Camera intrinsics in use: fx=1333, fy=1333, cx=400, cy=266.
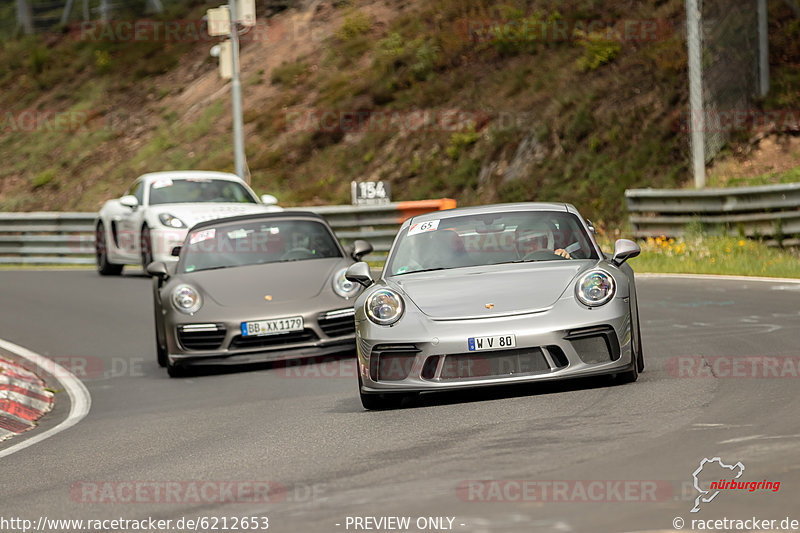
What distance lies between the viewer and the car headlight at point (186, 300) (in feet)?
38.7

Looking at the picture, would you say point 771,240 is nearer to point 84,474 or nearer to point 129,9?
point 84,474

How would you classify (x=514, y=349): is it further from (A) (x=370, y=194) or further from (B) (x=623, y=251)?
(A) (x=370, y=194)

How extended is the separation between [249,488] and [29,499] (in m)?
1.20

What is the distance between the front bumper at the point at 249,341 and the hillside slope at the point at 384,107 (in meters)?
12.6

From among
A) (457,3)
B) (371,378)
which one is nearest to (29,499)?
(371,378)

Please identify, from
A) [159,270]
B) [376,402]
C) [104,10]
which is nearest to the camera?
[376,402]

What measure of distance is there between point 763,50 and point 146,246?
1154 cm

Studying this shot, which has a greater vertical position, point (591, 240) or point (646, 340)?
point (591, 240)

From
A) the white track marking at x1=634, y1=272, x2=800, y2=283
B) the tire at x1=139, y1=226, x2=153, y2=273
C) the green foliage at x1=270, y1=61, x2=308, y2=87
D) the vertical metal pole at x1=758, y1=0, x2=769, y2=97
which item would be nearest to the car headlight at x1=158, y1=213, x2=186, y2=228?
the tire at x1=139, y1=226, x2=153, y2=273

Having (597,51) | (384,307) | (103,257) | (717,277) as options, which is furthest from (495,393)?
(597,51)

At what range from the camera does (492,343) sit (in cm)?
816

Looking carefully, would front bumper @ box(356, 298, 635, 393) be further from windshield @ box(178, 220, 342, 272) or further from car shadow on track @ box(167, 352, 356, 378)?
windshield @ box(178, 220, 342, 272)

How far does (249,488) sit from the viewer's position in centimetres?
638

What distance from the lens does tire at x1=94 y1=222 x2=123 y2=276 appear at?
22977 mm
